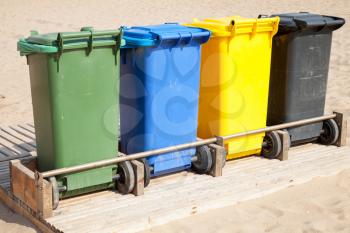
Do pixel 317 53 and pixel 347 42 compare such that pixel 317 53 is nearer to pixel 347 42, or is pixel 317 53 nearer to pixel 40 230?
pixel 40 230

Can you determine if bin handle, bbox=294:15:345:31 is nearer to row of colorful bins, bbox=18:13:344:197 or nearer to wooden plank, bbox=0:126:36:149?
row of colorful bins, bbox=18:13:344:197

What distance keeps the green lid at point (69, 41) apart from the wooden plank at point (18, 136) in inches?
77.1

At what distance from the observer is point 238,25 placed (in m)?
5.89

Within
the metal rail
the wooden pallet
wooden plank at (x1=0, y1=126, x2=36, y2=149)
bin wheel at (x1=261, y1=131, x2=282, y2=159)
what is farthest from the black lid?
wooden plank at (x1=0, y1=126, x2=36, y2=149)

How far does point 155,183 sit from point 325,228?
1.57 meters

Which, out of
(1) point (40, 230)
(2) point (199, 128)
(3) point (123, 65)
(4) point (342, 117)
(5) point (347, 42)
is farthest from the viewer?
(5) point (347, 42)

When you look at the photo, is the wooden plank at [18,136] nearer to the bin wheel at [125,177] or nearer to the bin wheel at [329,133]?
the bin wheel at [125,177]

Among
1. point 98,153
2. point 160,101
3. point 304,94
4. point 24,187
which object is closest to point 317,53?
point 304,94

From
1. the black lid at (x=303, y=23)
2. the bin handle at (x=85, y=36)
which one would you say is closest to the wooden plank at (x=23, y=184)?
the bin handle at (x=85, y=36)

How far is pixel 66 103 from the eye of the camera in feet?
16.5

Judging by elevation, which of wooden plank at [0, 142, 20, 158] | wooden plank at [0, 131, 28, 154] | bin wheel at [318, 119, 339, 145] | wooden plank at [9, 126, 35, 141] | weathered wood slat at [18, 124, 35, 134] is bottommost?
weathered wood slat at [18, 124, 35, 134]

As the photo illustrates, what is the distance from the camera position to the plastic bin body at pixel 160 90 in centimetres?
543

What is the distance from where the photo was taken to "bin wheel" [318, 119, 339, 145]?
22.7ft

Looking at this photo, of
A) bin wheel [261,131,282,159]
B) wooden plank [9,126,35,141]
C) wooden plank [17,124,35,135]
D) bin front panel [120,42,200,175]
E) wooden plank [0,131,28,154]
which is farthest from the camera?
wooden plank [17,124,35,135]
